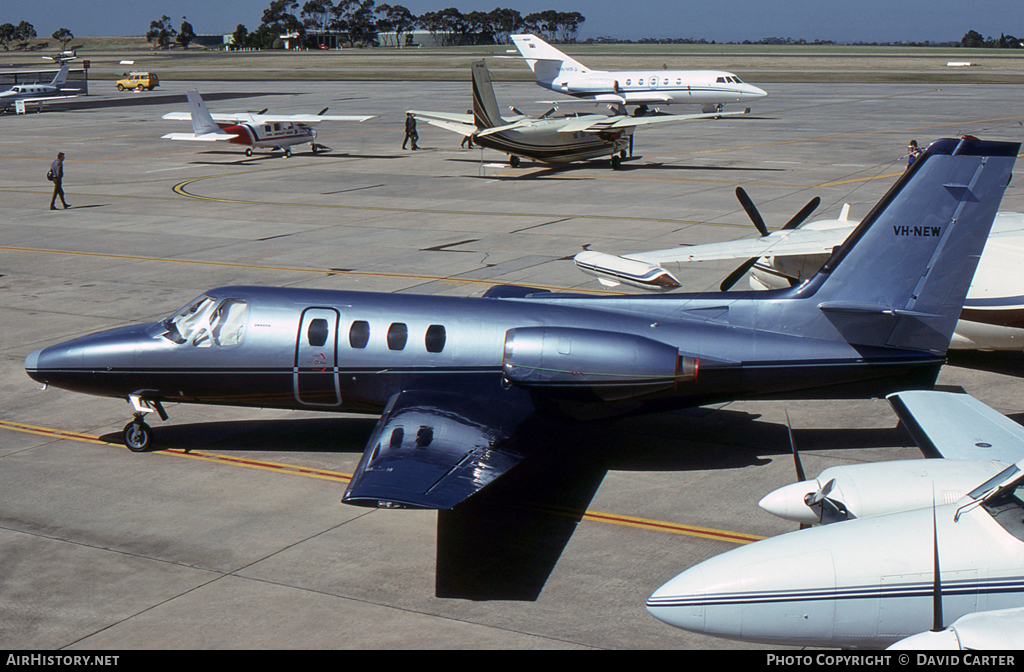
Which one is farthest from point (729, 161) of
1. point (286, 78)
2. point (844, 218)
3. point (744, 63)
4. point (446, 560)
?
point (744, 63)

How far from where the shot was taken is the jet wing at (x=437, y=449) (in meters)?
11.4

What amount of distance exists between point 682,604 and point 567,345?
571cm

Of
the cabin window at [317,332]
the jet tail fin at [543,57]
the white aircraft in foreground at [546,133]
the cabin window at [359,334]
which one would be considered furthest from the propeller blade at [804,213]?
the jet tail fin at [543,57]

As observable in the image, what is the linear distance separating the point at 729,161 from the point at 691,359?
42089mm

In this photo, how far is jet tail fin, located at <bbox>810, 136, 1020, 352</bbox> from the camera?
46.6 ft

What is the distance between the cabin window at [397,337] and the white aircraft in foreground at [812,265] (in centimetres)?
697

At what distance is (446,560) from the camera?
40.8 feet

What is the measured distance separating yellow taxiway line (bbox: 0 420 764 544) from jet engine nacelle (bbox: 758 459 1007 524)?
82.7 inches

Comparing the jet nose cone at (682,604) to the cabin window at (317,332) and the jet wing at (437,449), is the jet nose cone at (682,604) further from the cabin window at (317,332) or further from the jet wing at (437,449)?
the cabin window at (317,332)

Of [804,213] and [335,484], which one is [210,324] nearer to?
[335,484]

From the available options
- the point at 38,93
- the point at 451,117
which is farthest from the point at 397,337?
the point at 38,93

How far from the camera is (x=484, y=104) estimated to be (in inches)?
1980

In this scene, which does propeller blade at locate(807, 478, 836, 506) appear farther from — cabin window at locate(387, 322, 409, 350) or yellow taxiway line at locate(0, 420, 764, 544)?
cabin window at locate(387, 322, 409, 350)
